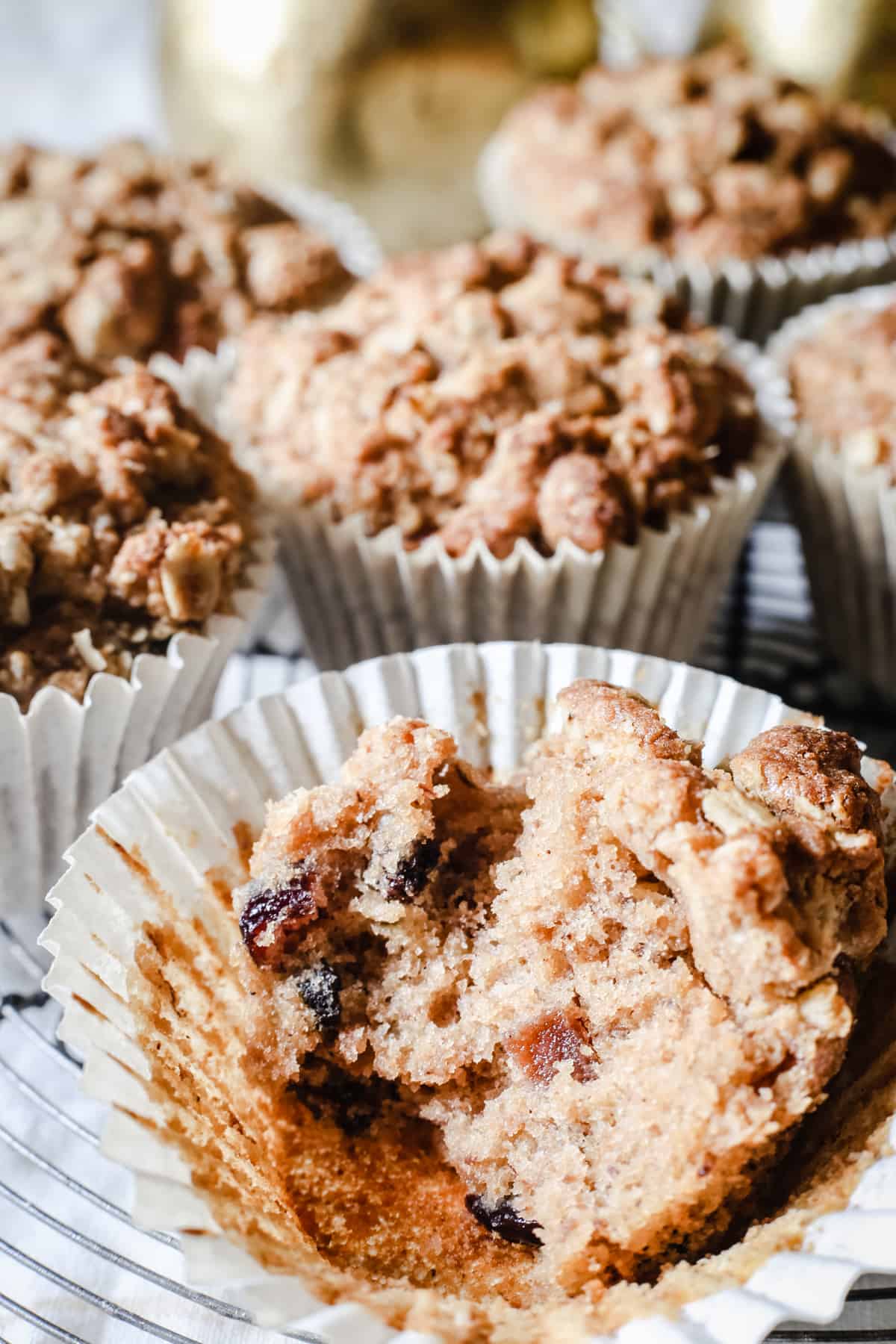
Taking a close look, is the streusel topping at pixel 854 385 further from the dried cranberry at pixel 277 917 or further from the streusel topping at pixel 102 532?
the dried cranberry at pixel 277 917

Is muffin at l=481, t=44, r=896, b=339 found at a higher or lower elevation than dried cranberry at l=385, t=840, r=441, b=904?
higher

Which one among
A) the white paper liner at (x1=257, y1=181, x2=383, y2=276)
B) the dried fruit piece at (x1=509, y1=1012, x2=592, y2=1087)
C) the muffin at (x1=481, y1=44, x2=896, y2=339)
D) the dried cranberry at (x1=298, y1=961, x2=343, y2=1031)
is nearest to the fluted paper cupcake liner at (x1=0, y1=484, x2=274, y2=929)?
the dried cranberry at (x1=298, y1=961, x2=343, y2=1031)

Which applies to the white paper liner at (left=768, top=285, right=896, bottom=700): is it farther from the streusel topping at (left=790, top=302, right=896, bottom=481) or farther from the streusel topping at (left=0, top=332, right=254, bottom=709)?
the streusel topping at (left=0, top=332, right=254, bottom=709)

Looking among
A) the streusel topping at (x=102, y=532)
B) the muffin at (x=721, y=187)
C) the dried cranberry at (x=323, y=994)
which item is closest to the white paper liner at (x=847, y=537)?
the muffin at (x=721, y=187)

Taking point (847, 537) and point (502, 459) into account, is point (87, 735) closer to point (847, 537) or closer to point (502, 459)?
point (502, 459)

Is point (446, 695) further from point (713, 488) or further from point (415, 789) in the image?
point (713, 488)

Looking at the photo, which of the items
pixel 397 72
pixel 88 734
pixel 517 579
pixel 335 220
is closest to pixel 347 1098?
pixel 88 734
